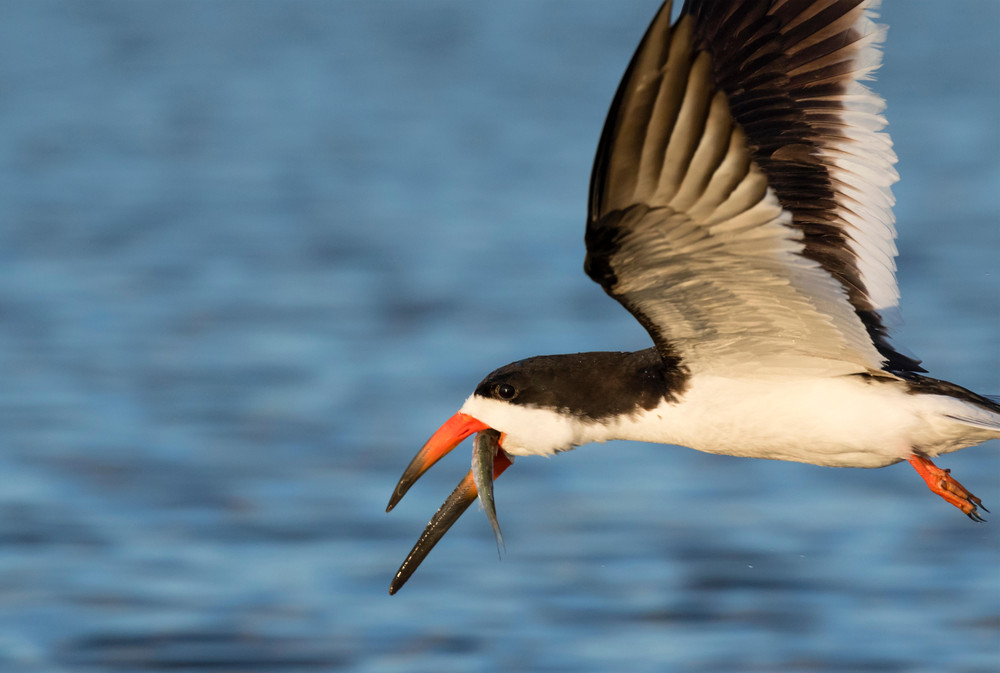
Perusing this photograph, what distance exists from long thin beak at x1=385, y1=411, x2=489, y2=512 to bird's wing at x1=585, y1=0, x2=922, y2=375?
1.13 metres

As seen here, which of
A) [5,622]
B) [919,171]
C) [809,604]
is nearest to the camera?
[5,622]

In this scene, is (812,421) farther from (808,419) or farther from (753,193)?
(753,193)

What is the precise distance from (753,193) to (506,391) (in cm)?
192

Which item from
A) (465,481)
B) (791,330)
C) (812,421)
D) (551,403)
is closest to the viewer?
(791,330)

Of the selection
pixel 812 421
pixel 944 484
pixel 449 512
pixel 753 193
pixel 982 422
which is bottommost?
pixel 944 484

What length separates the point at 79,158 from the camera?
61.4 feet

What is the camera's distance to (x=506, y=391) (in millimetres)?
6508

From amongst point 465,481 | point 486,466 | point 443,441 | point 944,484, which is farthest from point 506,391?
point 944,484

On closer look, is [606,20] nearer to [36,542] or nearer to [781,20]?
[36,542]

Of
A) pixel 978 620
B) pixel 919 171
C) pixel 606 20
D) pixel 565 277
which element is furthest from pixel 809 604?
pixel 606 20

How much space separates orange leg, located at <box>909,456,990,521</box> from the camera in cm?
622

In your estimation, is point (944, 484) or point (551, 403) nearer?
point (944, 484)

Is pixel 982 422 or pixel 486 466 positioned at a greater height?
pixel 486 466

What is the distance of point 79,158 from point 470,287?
672 cm
